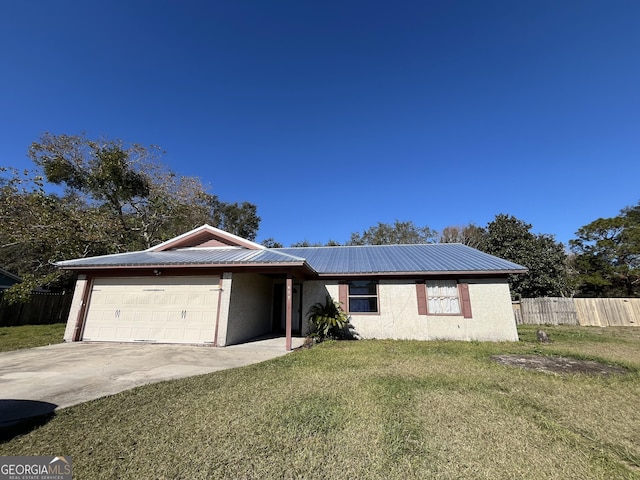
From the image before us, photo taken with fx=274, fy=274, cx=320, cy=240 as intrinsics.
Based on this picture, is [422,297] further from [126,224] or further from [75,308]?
[126,224]

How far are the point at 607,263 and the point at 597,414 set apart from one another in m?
28.3

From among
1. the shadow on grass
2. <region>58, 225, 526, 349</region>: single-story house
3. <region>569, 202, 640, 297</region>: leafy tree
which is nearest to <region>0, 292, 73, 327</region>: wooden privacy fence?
<region>58, 225, 526, 349</region>: single-story house

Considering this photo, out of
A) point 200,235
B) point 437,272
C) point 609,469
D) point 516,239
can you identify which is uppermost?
point 516,239

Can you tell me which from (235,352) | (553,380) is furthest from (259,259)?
(553,380)

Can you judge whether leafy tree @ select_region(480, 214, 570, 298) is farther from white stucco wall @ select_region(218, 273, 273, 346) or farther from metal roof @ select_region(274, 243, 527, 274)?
white stucco wall @ select_region(218, 273, 273, 346)

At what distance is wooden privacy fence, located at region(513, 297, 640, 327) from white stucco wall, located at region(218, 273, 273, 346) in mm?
15210

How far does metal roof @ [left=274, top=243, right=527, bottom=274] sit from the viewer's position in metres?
10.6

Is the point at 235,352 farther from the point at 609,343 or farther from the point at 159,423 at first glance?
the point at 609,343

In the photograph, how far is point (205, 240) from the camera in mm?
12133

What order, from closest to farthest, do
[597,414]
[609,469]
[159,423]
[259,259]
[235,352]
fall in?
[609,469]
[159,423]
[597,414]
[235,352]
[259,259]

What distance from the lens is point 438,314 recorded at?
34.3 feet

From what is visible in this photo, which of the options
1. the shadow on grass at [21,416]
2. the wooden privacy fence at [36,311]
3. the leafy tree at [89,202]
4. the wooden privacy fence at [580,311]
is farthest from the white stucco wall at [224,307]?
the wooden privacy fence at [580,311]

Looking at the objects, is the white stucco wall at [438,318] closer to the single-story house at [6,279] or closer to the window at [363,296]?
the window at [363,296]

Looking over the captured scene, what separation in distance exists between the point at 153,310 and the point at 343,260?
26.1 ft
